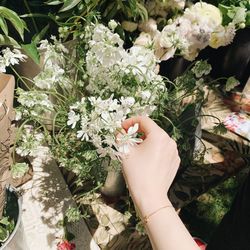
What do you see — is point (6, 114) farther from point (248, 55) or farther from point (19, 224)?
point (248, 55)

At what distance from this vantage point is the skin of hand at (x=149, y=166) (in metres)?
0.48

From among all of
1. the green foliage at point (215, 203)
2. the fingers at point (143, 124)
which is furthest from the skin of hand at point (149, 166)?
the green foliage at point (215, 203)

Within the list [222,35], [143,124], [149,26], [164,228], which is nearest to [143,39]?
[149,26]

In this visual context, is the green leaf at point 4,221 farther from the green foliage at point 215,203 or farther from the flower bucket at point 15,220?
the green foliage at point 215,203

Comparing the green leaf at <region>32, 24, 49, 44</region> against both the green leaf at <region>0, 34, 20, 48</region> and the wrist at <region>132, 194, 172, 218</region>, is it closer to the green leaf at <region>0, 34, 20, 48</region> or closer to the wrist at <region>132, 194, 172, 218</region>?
the green leaf at <region>0, 34, 20, 48</region>

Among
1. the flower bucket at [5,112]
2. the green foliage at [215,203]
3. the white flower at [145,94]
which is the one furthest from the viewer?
the green foliage at [215,203]

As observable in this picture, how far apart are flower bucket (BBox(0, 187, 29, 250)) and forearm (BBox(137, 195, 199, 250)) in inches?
8.5

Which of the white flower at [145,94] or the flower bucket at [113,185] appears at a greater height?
the white flower at [145,94]

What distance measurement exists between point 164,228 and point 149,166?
0.26 ft

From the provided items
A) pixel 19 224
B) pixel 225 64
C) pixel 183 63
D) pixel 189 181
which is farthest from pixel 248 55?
pixel 19 224

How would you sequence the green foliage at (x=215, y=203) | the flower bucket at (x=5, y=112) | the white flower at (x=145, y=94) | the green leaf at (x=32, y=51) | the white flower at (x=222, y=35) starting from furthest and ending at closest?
the green foliage at (x=215, y=203)
the white flower at (x=222, y=35)
the green leaf at (x=32, y=51)
the white flower at (x=145, y=94)
the flower bucket at (x=5, y=112)

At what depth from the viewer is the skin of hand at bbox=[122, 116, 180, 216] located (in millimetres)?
476

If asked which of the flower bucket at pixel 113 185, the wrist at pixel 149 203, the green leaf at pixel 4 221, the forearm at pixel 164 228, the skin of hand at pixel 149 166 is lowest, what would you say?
the flower bucket at pixel 113 185

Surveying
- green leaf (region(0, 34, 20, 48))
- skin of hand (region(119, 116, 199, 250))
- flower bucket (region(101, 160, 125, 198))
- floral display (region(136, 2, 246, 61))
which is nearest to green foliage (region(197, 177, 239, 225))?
flower bucket (region(101, 160, 125, 198))
